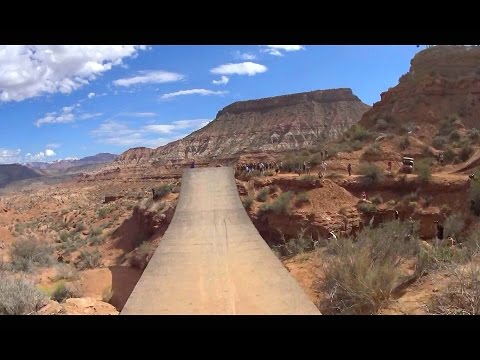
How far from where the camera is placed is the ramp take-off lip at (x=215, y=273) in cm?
666

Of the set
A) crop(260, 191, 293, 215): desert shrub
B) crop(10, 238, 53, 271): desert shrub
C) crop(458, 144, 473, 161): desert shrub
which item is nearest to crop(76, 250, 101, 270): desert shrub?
crop(10, 238, 53, 271): desert shrub

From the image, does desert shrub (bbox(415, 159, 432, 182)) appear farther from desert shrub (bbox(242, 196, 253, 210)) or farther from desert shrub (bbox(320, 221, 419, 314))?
desert shrub (bbox(320, 221, 419, 314))

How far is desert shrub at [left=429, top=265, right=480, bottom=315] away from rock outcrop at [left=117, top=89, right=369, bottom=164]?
59579 mm

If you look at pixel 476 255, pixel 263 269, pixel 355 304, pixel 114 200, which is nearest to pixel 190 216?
pixel 263 269

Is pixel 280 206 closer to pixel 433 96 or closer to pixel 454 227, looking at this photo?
pixel 454 227

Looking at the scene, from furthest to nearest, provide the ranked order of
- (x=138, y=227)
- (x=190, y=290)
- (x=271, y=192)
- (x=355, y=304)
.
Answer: (x=138, y=227) → (x=271, y=192) → (x=190, y=290) → (x=355, y=304)

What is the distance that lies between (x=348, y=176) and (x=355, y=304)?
1302 cm

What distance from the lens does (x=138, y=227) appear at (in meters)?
22.0

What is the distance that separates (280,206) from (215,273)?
30.2 ft

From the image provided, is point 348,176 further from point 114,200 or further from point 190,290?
point 114,200

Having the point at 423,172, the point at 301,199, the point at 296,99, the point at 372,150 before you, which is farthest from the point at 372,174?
the point at 296,99

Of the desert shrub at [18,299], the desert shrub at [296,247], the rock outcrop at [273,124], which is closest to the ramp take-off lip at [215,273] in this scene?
the desert shrub at [18,299]

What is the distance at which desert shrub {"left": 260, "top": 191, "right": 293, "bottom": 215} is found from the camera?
666 inches

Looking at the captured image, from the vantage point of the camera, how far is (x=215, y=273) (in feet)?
26.4
